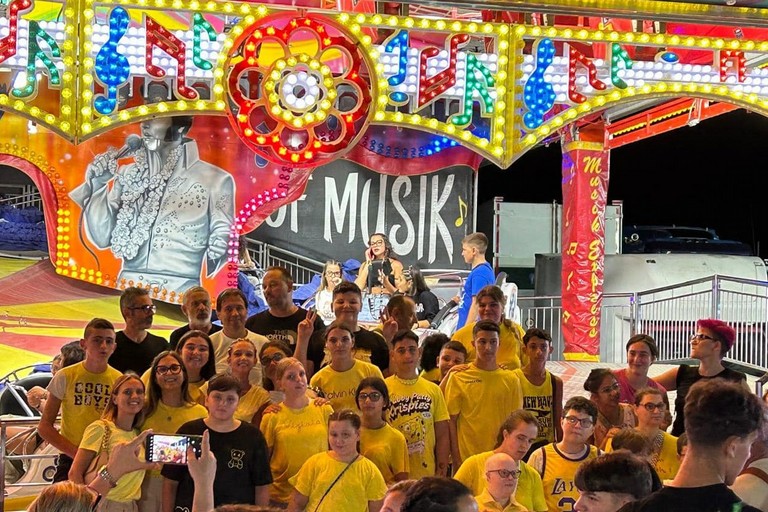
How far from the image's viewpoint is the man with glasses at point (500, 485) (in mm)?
4891

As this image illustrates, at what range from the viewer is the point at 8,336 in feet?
40.5

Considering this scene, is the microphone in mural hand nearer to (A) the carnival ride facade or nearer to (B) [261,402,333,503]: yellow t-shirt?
(A) the carnival ride facade

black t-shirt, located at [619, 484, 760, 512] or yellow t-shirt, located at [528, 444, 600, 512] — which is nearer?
black t-shirt, located at [619, 484, 760, 512]

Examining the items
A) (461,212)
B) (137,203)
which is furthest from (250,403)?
(461,212)

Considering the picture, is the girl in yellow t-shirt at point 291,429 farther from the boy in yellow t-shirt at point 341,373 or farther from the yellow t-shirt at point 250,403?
the boy in yellow t-shirt at point 341,373

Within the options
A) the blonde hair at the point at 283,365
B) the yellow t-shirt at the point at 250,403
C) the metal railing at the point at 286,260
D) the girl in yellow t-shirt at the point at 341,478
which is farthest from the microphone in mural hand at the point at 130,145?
the girl in yellow t-shirt at the point at 341,478

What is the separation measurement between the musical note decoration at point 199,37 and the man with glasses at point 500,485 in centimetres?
370

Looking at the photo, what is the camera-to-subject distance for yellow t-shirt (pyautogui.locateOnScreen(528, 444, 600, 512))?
540 centimetres

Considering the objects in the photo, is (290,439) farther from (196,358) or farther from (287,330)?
(287,330)

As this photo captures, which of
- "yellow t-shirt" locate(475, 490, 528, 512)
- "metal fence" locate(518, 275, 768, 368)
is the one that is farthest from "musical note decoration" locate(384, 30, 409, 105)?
"metal fence" locate(518, 275, 768, 368)

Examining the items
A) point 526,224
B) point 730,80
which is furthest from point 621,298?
point 730,80

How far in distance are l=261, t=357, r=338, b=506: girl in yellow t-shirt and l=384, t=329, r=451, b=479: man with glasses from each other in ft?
1.73

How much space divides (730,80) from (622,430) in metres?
3.77

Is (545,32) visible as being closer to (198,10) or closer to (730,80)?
(730,80)
